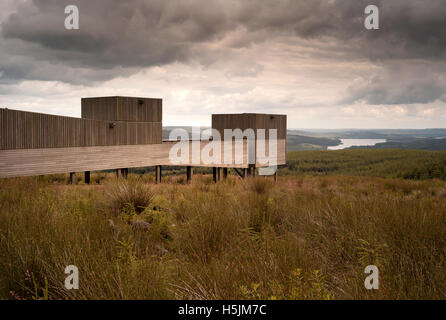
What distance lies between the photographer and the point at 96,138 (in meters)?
18.2

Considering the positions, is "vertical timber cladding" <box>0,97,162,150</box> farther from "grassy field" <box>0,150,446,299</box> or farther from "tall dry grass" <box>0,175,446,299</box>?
"tall dry grass" <box>0,175,446,299</box>

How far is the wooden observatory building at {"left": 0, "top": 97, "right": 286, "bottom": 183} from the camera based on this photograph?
14.7 m

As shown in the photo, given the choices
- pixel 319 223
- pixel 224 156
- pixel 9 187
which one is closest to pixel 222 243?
pixel 319 223

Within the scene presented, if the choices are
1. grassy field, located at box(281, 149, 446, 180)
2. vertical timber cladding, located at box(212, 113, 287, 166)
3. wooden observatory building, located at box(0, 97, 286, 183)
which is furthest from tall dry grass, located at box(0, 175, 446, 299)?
grassy field, located at box(281, 149, 446, 180)

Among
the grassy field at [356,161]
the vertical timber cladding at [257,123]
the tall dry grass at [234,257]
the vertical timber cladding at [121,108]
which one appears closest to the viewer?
the tall dry grass at [234,257]

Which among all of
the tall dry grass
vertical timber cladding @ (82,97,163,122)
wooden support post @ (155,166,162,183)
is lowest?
wooden support post @ (155,166,162,183)

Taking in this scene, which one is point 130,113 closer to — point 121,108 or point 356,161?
point 121,108

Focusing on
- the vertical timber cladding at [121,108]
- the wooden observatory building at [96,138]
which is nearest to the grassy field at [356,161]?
the wooden observatory building at [96,138]

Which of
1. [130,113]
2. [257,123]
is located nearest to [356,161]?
[257,123]

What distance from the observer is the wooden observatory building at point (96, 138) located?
14695 mm

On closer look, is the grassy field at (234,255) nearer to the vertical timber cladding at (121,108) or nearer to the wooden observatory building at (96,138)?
the wooden observatory building at (96,138)

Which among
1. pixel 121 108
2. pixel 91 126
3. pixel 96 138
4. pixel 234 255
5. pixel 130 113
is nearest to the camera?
pixel 234 255

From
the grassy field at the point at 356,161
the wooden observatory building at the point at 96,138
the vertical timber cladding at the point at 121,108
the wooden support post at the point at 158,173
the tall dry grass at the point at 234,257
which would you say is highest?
the vertical timber cladding at the point at 121,108
